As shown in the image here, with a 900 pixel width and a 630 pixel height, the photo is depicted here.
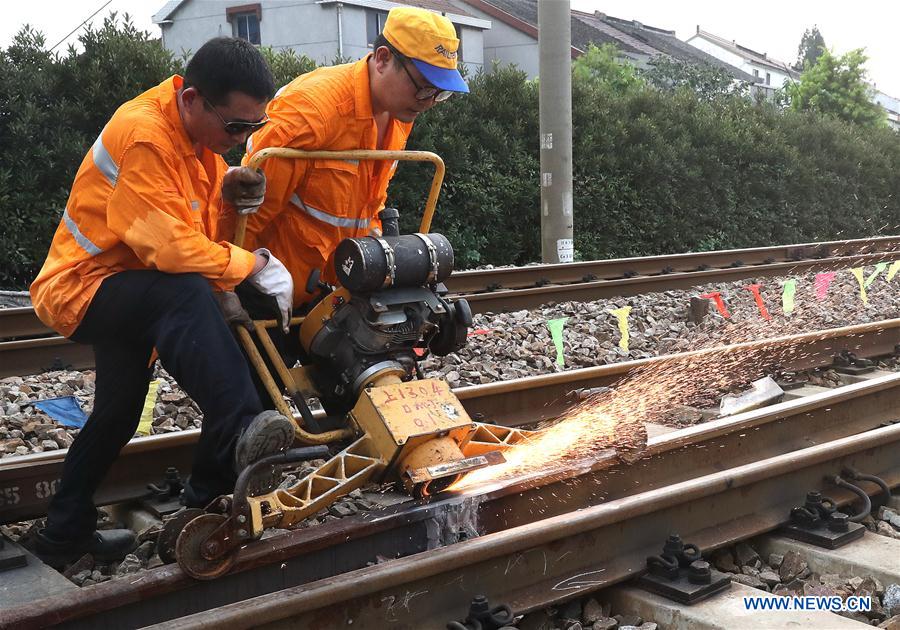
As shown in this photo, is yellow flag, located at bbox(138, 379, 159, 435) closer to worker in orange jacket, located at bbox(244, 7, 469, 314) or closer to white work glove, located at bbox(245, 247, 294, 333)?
worker in orange jacket, located at bbox(244, 7, 469, 314)

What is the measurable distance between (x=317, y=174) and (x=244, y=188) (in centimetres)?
36

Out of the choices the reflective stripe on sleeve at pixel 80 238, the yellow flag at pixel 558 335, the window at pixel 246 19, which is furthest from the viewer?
the window at pixel 246 19

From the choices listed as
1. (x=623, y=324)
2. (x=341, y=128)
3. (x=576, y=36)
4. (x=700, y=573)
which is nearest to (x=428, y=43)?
(x=341, y=128)

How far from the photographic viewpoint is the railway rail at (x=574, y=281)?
6219mm

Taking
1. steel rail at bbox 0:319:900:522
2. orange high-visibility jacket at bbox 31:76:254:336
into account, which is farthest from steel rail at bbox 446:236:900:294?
orange high-visibility jacket at bbox 31:76:254:336

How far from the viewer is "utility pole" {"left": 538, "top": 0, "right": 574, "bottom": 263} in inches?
448

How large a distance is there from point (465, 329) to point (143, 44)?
28.1 feet

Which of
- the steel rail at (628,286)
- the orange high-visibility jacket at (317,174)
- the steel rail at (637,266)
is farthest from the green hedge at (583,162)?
the orange high-visibility jacket at (317,174)

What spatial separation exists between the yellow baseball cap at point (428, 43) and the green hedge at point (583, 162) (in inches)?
304

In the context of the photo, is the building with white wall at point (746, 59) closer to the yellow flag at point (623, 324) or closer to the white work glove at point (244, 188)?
the yellow flag at point (623, 324)

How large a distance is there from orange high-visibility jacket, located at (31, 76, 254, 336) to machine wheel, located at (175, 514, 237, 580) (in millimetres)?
792

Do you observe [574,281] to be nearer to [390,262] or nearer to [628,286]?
[628,286]

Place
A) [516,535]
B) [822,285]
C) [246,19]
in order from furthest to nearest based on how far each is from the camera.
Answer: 1. [246,19]
2. [822,285]
3. [516,535]

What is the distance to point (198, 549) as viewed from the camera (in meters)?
2.80
